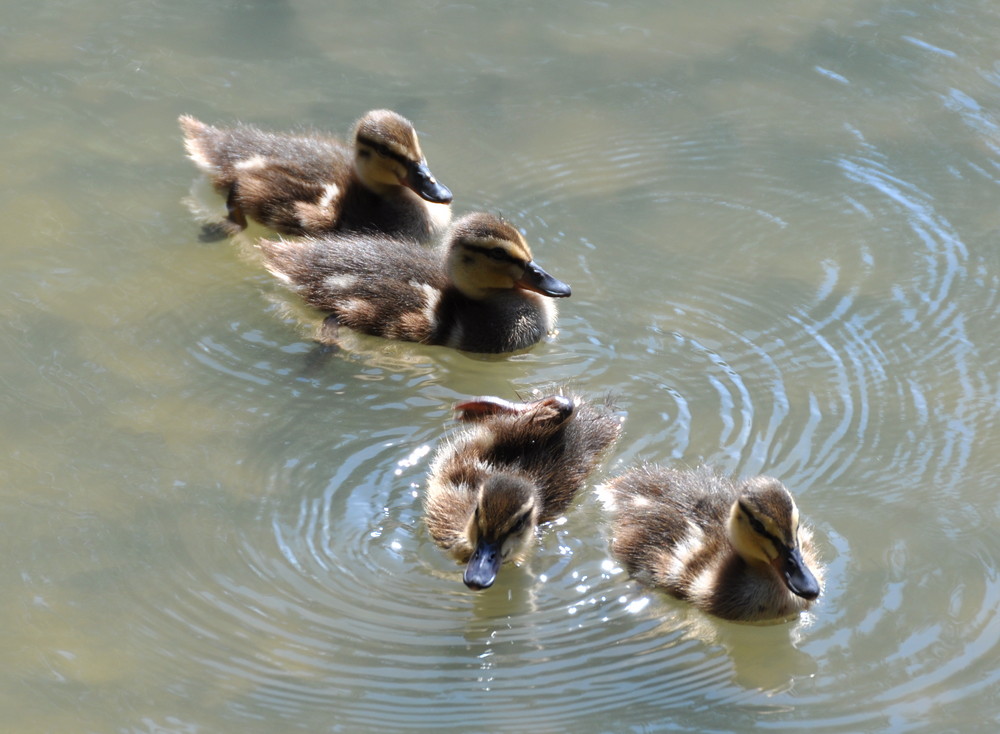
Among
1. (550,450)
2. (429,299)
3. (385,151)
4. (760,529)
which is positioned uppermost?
(760,529)

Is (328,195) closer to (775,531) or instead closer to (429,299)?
(429,299)

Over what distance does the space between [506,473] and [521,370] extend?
0.84 meters

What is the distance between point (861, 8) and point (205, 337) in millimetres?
4069

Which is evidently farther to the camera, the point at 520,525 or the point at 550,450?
the point at 550,450

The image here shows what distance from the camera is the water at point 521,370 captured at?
3.49 m

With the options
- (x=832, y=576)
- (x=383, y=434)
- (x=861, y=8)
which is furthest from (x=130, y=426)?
(x=861, y=8)

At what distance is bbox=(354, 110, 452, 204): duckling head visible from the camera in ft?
16.9

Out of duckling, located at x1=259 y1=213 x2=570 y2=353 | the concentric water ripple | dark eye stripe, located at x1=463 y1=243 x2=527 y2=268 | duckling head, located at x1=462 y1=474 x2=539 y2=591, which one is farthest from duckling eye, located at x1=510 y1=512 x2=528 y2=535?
dark eye stripe, located at x1=463 y1=243 x2=527 y2=268

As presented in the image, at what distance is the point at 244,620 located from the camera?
3.59m

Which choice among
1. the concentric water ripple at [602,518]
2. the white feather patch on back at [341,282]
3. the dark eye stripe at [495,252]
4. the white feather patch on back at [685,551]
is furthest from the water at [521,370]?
the dark eye stripe at [495,252]

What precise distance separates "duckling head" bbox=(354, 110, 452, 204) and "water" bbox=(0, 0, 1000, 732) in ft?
1.54

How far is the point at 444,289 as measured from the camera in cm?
491

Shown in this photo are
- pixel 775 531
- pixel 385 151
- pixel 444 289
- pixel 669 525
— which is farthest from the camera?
pixel 385 151

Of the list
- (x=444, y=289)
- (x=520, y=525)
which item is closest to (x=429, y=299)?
(x=444, y=289)
